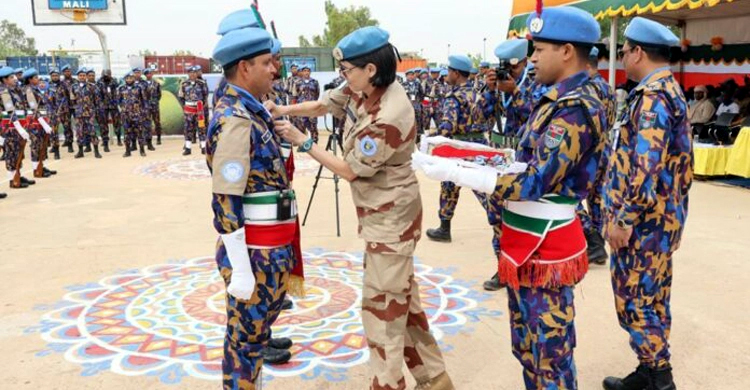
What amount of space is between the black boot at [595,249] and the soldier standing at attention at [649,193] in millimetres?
2313

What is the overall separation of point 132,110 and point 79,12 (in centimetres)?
437

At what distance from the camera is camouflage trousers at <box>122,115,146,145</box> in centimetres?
1326

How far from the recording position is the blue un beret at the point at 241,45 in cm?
246

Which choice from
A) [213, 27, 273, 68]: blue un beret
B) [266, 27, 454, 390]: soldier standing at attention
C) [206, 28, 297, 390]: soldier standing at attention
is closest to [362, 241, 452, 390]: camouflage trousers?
[266, 27, 454, 390]: soldier standing at attention

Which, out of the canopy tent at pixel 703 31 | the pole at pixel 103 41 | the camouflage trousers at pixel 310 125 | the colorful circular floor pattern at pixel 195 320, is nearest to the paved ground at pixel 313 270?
the colorful circular floor pattern at pixel 195 320

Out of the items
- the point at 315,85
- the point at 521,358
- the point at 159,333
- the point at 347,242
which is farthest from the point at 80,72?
the point at 521,358

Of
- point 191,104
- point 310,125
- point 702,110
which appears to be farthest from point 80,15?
point 702,110

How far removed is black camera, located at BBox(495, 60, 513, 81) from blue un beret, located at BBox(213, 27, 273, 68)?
244 centimetres

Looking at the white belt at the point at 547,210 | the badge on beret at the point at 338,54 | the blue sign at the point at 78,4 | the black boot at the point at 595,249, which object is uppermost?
the blue sign at the point at 78,4

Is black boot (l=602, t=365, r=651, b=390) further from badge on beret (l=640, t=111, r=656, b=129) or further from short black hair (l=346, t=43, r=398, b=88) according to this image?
short black hair (l=346, t=43, r=398, b=88)

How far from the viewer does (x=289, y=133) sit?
258 centimetres

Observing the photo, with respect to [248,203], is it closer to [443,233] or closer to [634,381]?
[634,381]

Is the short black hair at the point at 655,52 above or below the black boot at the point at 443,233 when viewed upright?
above

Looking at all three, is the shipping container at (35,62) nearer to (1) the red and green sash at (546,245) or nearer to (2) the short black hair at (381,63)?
(2) the short black hair at (381,63)
